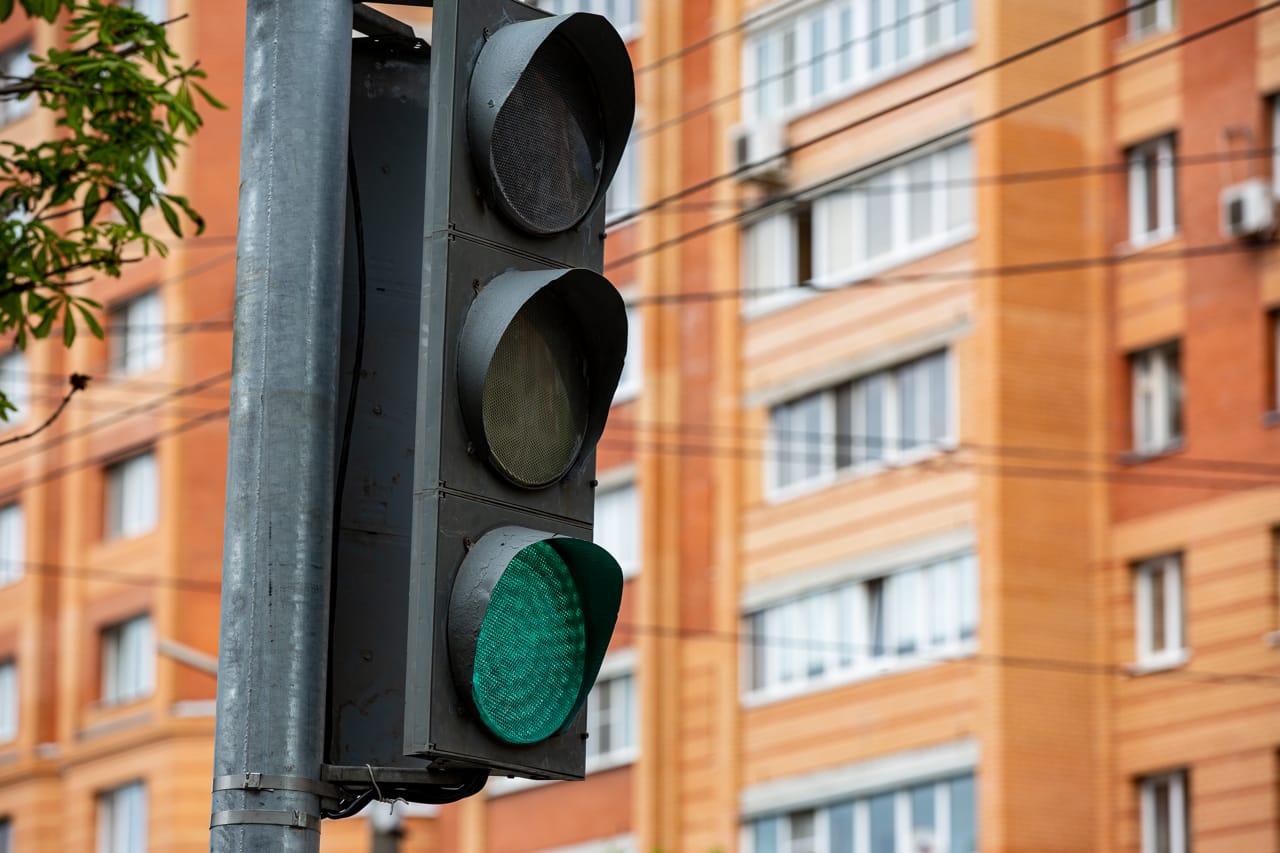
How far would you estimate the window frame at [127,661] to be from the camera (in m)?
50.8

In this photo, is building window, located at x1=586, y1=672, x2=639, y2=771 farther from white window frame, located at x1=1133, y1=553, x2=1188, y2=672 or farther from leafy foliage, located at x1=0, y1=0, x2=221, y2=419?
leafy foliage, located at x1=0, y1=0, x2=221, y2=419

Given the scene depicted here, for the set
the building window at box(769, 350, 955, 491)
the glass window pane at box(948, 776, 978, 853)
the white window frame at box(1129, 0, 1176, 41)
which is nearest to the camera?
the glass window pane at box(948, 776, 978, 853)

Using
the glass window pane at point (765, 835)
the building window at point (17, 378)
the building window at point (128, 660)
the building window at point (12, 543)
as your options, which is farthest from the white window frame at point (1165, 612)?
the building window at point (12, 543)

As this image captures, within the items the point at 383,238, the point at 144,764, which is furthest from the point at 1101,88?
the point at 383,238

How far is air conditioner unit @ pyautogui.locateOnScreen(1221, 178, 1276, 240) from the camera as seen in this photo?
115ft

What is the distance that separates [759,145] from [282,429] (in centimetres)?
3724

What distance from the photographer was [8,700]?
2179 inches

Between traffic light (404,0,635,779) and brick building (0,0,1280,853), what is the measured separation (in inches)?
1186

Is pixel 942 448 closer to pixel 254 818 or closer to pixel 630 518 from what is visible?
pixel 630 518

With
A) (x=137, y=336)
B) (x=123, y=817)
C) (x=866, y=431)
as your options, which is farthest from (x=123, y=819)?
(x=866, y=431)

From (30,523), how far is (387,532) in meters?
52.6

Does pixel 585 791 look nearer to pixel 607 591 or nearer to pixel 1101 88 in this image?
pixel 1101 88

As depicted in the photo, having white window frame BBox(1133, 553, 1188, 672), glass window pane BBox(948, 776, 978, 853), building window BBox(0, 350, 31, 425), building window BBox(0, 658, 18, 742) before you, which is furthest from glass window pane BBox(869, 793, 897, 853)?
building window BBox(0, 350, 31, 425)

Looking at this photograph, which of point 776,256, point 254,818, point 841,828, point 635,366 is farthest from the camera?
point 635,366
